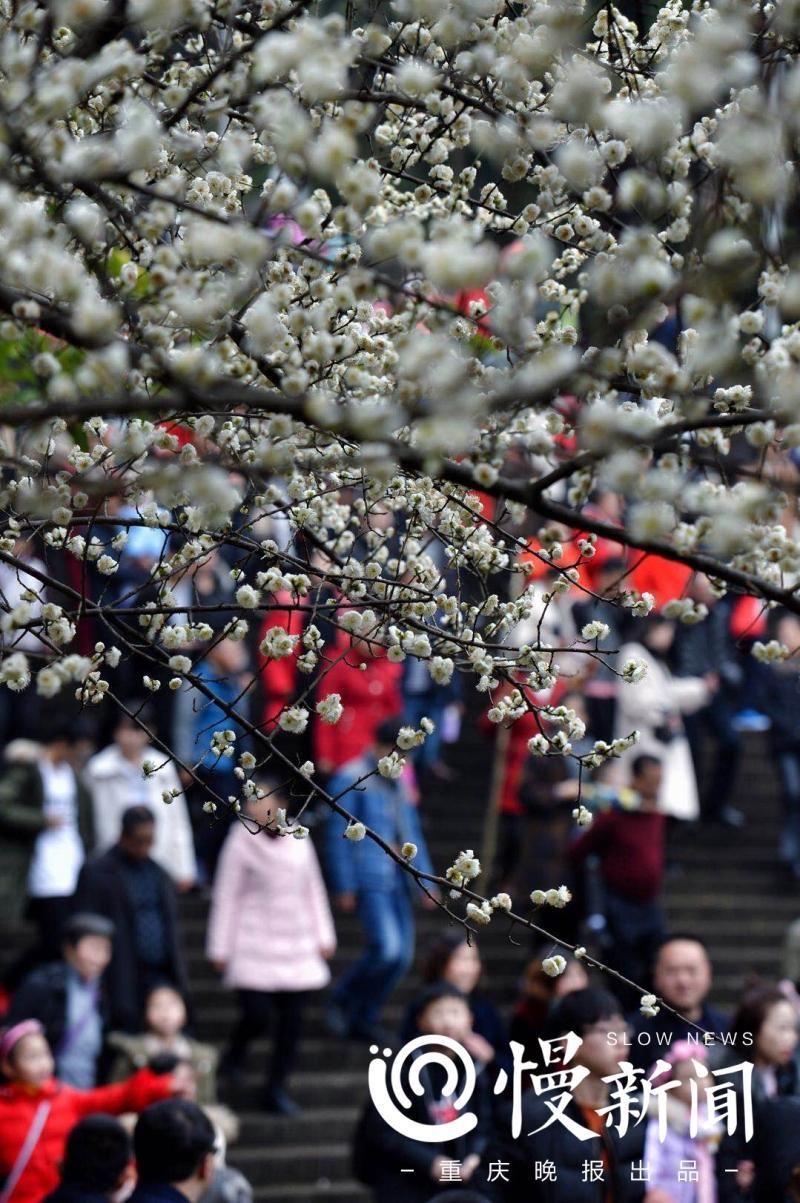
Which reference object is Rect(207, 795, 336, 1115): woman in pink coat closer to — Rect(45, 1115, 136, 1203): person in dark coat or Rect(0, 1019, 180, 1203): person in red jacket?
Rect(0, 1019, 180, 1203): person in red jacket

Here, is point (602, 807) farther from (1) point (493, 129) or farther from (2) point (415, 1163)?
(1) point (493, 129)

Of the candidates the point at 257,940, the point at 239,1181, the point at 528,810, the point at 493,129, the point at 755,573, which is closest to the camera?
the point at 755,573

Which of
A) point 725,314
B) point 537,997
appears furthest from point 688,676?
point 725,314

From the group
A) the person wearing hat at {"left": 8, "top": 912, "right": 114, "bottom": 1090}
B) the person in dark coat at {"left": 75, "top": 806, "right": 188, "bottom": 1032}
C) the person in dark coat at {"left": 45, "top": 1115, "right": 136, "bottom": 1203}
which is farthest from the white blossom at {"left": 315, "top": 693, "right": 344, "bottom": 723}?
the person in dark coat at {"left": 75, "top": 806, "right": 188, "bottom": 1032}

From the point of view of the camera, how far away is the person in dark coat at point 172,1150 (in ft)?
17.2

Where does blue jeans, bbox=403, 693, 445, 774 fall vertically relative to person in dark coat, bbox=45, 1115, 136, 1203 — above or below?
above

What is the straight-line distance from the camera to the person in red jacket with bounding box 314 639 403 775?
10438 millimetres

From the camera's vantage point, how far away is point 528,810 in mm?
10094

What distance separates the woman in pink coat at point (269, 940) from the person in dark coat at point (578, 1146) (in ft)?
9.59

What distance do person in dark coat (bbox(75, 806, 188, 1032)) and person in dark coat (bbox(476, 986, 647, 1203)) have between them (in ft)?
9.42

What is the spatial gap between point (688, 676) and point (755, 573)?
28.3ft

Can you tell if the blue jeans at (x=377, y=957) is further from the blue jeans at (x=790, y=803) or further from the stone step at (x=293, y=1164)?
the blue jeans at (x=790, y=803)

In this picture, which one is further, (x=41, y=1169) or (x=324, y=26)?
(x=41, y=1169)

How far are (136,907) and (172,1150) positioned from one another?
3.14 m
